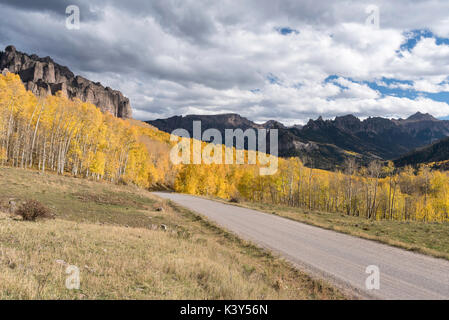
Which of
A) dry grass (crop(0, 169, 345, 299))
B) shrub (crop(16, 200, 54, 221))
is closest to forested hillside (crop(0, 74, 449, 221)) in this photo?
shrub (crop(16, 200, 54, 221))

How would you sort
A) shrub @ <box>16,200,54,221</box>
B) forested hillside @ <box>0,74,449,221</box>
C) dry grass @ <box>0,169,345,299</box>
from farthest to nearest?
forested hillside @ <box>0,74,449,221</box>
shrub @ <box>16,200,54,221</box>
dry grass @ <box>0,169,345,299</box>

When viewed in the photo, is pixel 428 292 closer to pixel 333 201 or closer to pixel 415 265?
pixel 415 265

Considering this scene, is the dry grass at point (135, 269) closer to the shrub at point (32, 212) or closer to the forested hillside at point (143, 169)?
the shrub at point (32, 212)

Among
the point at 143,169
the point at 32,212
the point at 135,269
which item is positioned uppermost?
the point at 143,169

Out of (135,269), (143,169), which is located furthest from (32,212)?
(143,169)

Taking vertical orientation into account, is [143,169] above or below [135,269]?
above

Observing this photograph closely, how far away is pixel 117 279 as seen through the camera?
7039 mm

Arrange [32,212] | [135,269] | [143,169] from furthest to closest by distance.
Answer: [143,169] < [32,212] < [135,269]

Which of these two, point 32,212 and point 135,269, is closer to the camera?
point 135,269

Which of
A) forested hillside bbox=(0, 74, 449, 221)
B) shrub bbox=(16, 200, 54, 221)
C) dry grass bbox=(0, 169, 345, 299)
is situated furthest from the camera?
forested hillside bbox=(0, 74, 449, 221)

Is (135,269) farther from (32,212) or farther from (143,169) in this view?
(143,169)

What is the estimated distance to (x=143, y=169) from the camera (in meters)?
73.6

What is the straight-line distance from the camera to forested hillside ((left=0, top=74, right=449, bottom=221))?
1957 inches

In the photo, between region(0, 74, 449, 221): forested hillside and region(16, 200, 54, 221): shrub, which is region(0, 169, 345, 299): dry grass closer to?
region(16, 200, 54, 221): shrub
